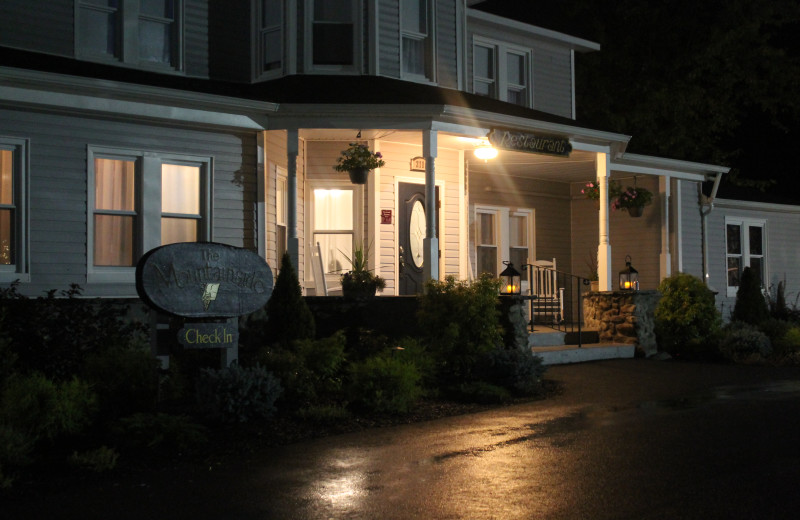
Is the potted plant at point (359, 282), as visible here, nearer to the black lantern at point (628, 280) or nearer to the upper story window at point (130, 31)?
the upper story window at point (130, 31)

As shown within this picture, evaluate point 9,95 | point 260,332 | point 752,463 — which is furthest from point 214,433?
point 9,95

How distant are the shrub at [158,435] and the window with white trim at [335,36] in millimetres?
8485

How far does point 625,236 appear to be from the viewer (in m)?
19.4

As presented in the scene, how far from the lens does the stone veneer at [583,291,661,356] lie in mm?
14766

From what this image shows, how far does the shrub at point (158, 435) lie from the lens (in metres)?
7.30

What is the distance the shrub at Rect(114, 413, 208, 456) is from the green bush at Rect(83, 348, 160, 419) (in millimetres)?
902

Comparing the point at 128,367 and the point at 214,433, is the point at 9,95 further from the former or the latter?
the point at 214,433

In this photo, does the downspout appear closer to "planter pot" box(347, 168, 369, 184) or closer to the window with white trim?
"planter pot" box(347, 168, 369, 184)

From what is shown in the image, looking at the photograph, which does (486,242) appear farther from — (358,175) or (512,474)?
(512,474)

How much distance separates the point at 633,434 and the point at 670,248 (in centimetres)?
1159

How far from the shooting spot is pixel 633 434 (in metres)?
7.96

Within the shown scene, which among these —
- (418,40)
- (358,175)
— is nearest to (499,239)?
(418,40)

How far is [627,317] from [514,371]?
4.88 meters

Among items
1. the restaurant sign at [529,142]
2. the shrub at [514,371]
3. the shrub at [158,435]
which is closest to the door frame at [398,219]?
the restaurant sign at [529,142]
